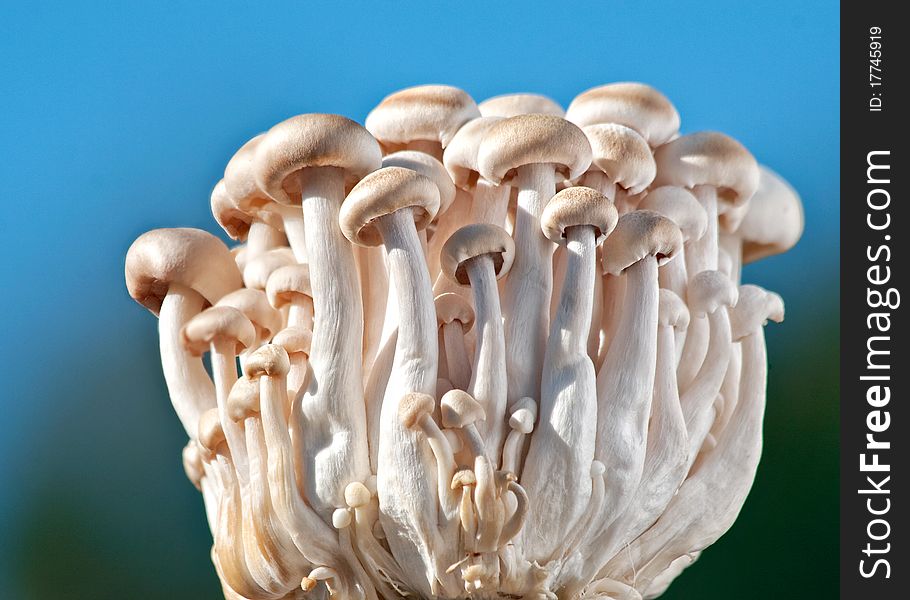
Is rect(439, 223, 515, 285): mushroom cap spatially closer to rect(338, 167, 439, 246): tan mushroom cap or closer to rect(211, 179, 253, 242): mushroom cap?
rect(338, 167, 439, 246): tan mushroom cap

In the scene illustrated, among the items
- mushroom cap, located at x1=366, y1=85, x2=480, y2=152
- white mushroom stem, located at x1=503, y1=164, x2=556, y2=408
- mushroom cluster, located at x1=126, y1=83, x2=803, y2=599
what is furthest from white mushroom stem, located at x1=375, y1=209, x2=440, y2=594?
mushroom cap, located at x1=366, y1=85, x2=480, y2=152

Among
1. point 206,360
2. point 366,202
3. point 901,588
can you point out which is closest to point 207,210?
point 206,360

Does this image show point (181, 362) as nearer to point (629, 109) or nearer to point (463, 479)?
point (463, 479)

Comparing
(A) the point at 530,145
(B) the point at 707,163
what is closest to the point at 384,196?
(A) the point at 530,145

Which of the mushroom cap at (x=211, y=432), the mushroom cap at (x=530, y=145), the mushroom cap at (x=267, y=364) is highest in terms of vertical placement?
the mushroom cap at (x=530, y=145)

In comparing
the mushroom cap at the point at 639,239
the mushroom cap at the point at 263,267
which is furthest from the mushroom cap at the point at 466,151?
the mushroom cap at the point at 263,267

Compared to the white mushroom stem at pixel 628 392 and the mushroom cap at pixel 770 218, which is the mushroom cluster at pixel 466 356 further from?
the mushroom cap at pixel 770 218
